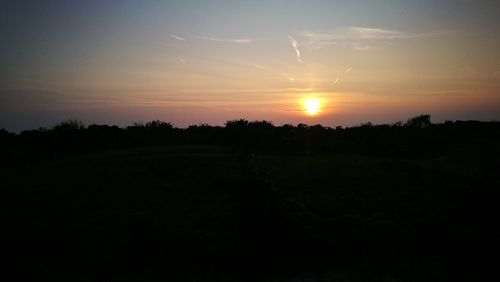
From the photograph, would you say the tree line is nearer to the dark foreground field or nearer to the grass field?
the dark foreground field

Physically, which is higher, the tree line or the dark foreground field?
the tree line

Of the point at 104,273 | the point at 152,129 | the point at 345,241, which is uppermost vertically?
the point at 152,129

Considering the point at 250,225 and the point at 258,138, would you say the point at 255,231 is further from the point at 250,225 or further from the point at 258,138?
the point at 258,138

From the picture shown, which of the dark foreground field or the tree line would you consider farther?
the tree line

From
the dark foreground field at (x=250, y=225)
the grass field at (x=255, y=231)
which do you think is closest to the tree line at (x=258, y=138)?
the dark foreground field at (x=250, y=225)

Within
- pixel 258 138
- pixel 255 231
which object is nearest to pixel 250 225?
pixel 255 231

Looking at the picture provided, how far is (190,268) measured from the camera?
1250 cm

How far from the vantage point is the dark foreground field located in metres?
11.6

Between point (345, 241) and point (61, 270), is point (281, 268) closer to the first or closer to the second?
point (345, 241)

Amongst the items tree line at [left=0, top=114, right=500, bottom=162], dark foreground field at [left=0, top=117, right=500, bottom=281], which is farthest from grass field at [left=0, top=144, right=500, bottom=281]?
tree line at [left=0, top=114, right=500, bottom=162]

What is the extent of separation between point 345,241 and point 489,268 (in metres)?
3.92

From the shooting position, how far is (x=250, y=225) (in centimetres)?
1312

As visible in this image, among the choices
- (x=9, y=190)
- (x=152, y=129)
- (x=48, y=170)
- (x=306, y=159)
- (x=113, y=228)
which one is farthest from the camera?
(x=152, y=129)

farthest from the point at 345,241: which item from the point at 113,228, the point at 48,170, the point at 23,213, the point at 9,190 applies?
the point at 48,170
